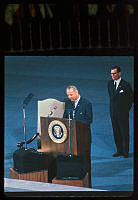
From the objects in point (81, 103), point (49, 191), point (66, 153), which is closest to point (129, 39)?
point (81, 103)

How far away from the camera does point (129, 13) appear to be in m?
3.02

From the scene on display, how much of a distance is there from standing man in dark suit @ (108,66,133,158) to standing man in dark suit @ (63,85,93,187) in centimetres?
24

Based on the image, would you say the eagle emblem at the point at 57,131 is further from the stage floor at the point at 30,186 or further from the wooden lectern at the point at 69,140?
the stage floor at the point at 30,186

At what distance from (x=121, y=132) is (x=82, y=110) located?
1.47 ft

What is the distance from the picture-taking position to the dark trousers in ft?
9.94

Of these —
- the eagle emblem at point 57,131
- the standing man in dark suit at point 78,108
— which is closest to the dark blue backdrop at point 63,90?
the standing man in dark suit at point 78,108

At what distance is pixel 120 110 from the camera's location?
3.05 m

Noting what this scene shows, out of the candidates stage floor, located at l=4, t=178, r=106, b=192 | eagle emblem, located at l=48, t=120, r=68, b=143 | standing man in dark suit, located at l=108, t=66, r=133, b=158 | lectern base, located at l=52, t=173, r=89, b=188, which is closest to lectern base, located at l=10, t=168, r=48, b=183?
stage floor, located at l=4, t=178, r=106, b=192

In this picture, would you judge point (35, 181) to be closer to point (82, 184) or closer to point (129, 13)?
point (82, 184)

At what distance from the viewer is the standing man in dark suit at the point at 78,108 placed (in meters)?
3.00

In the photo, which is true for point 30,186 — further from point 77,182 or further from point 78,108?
point 78,108

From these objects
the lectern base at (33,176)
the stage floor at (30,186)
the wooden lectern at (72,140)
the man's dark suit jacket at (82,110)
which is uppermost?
the man's dark suit jacket at (82,110)

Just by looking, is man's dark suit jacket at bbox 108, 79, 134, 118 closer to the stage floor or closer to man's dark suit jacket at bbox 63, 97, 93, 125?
man's dark suit jacket at bbox 63, 97, 93, 125

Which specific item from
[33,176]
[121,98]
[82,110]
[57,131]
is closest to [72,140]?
[57,131]
